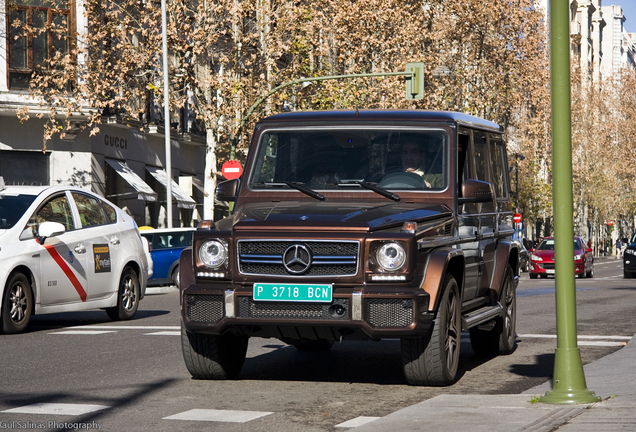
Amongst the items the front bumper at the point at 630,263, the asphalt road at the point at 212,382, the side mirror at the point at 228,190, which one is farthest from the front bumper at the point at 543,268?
the side mirror at the point at 228,190

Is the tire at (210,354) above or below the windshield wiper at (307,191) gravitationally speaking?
below

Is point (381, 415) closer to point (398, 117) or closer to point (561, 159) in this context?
point (561, 159)

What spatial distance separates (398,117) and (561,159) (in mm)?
2278

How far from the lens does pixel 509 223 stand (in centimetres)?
1095

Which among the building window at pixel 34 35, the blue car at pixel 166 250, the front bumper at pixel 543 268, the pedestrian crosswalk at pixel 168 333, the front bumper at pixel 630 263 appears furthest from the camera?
the front bumper at pixel 543 268

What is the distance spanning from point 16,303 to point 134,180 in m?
24.3

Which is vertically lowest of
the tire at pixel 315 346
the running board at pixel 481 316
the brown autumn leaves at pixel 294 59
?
the tire at pixel 315 346

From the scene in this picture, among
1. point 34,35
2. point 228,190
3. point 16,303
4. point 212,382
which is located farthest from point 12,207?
point 34,35

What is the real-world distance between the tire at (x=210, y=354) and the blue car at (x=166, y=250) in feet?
55.7

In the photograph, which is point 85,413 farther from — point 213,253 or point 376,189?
point 376,189

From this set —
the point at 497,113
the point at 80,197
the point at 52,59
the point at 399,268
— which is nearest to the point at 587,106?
the point at 497,113

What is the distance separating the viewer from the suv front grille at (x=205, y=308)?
7.55 m

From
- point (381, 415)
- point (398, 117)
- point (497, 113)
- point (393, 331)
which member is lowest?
point (381, 415)

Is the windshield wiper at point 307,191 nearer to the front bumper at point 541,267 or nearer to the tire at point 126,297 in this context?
the tire at point 126,297
